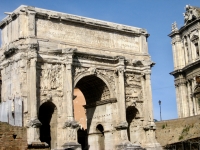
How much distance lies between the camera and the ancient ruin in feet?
125

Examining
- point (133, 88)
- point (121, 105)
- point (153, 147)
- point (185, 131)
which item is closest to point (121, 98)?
point (121, 105)

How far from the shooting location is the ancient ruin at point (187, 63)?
1496 inches

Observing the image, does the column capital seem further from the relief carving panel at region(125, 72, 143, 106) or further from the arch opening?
the relief carving panel at region(125, 72, 143, 106)

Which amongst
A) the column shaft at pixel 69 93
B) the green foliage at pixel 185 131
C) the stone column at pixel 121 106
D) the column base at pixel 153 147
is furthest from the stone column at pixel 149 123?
the column shaft at pixel 69 93

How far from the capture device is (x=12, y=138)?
34.3ft

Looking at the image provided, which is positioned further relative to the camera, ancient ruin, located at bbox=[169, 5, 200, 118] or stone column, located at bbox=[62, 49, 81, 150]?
ancient ruin, located at bbox=[169, 5, 200, 118]

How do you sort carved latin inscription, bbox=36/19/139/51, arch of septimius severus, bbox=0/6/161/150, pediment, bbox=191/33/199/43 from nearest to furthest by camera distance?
arch of septimius severus, bbox=0/6/161/150
carved latin inscription, bbox=36/19/139/51
pediment, bbox=191/33/199/43

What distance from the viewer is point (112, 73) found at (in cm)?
2698

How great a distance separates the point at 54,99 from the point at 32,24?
14.8 ft

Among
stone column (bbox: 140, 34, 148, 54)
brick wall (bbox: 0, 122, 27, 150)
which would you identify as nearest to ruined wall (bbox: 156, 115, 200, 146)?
stone column (bbox: 140, 34, 148, 54)

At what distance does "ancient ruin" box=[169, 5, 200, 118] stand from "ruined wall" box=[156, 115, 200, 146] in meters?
6.75

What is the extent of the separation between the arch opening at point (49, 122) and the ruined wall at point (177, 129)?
9.45m

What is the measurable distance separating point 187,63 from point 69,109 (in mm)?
19118

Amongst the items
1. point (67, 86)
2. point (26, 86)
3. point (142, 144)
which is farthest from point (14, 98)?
point (142, 144)
